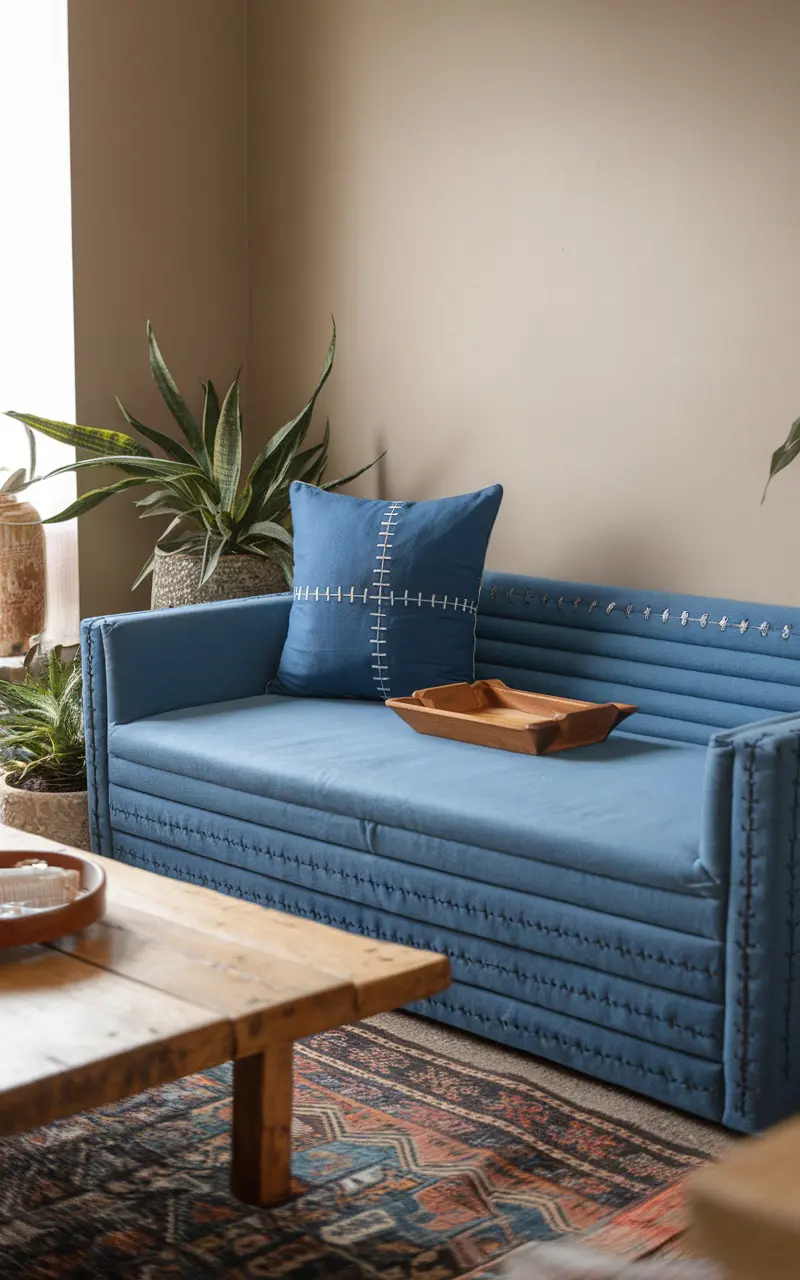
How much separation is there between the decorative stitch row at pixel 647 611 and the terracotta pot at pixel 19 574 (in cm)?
139

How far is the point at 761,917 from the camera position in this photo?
204cm

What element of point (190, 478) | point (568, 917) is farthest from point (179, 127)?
point (568, 917)

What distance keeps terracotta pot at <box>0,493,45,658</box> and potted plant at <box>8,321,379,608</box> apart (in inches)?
8.0

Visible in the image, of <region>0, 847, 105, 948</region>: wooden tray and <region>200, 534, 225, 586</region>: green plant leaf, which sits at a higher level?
<region>200, 534, 225, 586</region>: green plant leaf

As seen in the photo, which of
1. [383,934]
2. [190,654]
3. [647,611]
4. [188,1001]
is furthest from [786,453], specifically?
[190,654]

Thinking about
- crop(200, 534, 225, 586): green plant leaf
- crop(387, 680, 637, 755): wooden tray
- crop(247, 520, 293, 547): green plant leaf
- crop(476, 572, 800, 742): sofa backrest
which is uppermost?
crop(247, 520, 293, 547): green plant leaf

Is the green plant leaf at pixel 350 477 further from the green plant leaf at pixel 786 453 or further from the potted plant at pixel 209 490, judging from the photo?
the green plant leaf at pixel 786 453

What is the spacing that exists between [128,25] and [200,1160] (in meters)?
3.15

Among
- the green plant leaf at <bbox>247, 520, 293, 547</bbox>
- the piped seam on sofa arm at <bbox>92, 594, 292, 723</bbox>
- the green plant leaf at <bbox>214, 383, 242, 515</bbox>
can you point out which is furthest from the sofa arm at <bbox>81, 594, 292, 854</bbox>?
the green plant leaf at <bbox>214, 383, 242, 515</bbox>

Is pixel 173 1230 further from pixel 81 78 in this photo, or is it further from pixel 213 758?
pixel 81 78

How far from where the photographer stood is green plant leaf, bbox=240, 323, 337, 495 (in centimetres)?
376

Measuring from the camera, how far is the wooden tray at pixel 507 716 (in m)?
2.76

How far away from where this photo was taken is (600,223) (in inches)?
130

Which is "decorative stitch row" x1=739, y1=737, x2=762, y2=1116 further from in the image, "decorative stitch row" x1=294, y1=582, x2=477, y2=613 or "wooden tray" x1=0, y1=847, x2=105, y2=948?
"decorative stitch row" x1=294, y1=582, x2=477, y2=613
